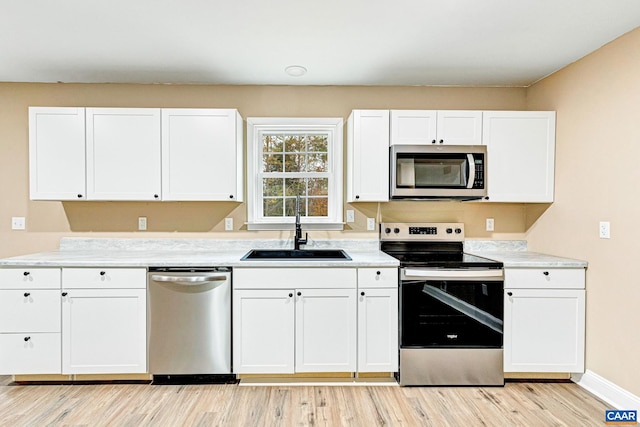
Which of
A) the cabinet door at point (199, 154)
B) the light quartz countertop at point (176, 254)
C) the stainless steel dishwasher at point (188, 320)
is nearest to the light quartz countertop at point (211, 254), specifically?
the light quartz countertop at point (176, 254)

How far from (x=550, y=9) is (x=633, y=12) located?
18.2 inches

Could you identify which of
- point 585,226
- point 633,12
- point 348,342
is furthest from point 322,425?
point 633,12

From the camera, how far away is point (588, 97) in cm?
255

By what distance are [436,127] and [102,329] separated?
286 cm

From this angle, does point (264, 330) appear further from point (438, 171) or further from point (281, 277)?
point (438, 171)

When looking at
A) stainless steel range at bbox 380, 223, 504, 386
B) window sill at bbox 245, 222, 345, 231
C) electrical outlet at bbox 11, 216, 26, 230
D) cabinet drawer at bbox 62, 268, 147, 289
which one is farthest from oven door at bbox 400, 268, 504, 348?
electrical outlet at bbox 11, 216, 26, 230

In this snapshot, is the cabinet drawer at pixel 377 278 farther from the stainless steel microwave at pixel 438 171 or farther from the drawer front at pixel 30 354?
the drawer front at pixel 30 354

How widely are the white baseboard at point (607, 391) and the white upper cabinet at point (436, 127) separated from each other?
1835 mm

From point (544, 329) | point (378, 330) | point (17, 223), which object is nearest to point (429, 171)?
point (378, 330)

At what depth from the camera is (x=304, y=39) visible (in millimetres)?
2350

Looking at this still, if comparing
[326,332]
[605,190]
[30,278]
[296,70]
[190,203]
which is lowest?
[326,332]

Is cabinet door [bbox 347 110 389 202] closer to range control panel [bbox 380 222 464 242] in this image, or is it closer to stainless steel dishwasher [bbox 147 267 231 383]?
range control panel [bbox 380 222 464 242]

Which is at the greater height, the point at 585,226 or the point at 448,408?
the point at 585,226

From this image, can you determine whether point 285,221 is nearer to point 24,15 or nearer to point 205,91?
point 205,91
